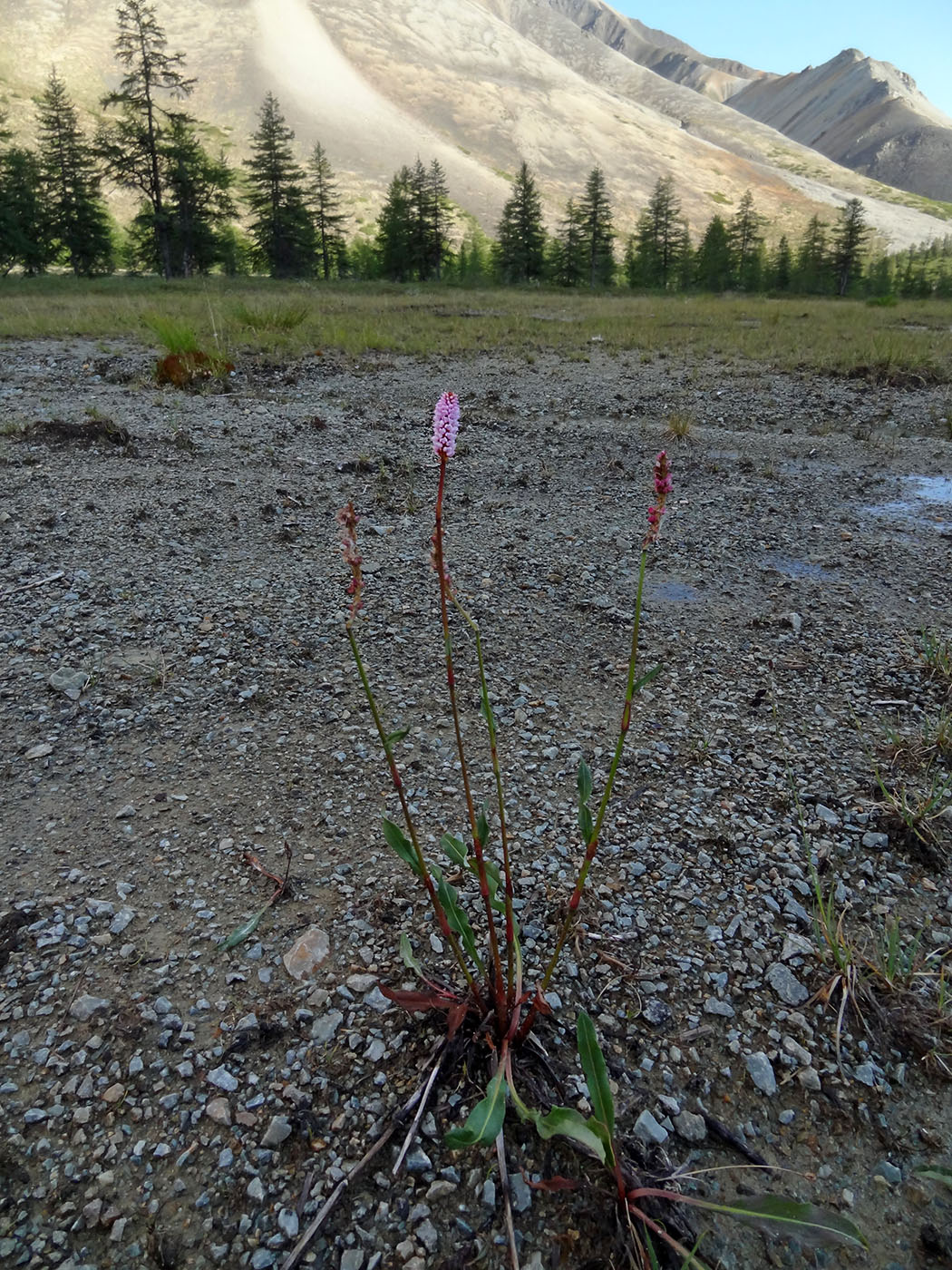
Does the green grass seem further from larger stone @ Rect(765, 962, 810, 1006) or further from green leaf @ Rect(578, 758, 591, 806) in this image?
larger stone @ Rect(765, 962, 810, 1006)

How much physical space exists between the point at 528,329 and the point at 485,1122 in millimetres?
19327

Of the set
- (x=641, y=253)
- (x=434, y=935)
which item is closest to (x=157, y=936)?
(x=434, y=935)

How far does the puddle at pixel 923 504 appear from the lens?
248 inches

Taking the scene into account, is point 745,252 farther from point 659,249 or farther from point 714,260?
point 714,260

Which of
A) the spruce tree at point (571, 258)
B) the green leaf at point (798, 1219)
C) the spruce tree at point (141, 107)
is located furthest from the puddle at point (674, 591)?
the spruce tree at point (571, 258)

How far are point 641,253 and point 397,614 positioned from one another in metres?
62.6

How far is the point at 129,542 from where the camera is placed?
17.3 feet

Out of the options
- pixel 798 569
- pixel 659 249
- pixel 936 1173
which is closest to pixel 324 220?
pixel 659 249

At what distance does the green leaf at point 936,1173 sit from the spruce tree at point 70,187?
58613mm

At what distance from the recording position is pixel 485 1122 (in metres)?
1.54

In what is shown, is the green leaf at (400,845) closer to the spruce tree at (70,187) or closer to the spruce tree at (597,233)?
the spruce tree at (70,187)

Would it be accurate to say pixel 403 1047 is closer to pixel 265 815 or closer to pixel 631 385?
pixel 265 815

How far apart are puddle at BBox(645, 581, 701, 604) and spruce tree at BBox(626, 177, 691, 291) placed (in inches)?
2343

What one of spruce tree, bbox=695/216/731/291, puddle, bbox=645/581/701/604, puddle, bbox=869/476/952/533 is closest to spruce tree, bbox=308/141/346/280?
spruce tree, bbox=695/216/731/291
